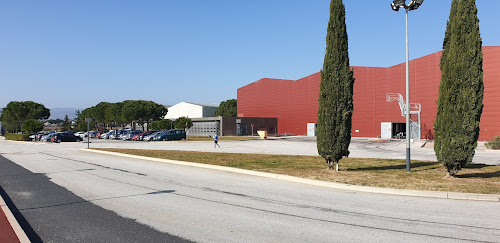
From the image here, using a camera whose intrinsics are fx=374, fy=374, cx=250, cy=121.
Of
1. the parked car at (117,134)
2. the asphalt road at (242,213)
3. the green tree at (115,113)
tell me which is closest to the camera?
the asphalt road at (242,213)

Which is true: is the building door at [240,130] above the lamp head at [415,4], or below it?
below

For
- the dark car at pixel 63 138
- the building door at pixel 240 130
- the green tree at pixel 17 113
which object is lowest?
the dark car at pixel 63 138

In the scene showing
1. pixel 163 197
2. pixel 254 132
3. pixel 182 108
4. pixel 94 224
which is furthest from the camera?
pixel 182 108

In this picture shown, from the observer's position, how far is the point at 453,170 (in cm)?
1248

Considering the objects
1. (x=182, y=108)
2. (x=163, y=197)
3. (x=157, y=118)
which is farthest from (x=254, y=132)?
(x=163, y=197)

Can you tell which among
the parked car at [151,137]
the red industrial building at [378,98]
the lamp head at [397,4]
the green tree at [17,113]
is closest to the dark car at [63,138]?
the parked car at [151,137]

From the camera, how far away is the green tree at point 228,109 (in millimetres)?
114312

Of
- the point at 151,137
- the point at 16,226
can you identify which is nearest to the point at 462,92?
the point at 16,226

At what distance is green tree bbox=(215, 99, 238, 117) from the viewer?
114 m

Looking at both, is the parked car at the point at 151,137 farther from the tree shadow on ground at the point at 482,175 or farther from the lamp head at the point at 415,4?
the tree shadow on ground at the point at 482,175

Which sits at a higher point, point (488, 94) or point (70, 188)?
point (488, 94)

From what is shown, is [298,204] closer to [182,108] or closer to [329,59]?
[329,59]

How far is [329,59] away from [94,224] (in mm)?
10553

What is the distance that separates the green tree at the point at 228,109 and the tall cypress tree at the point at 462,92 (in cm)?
10220
